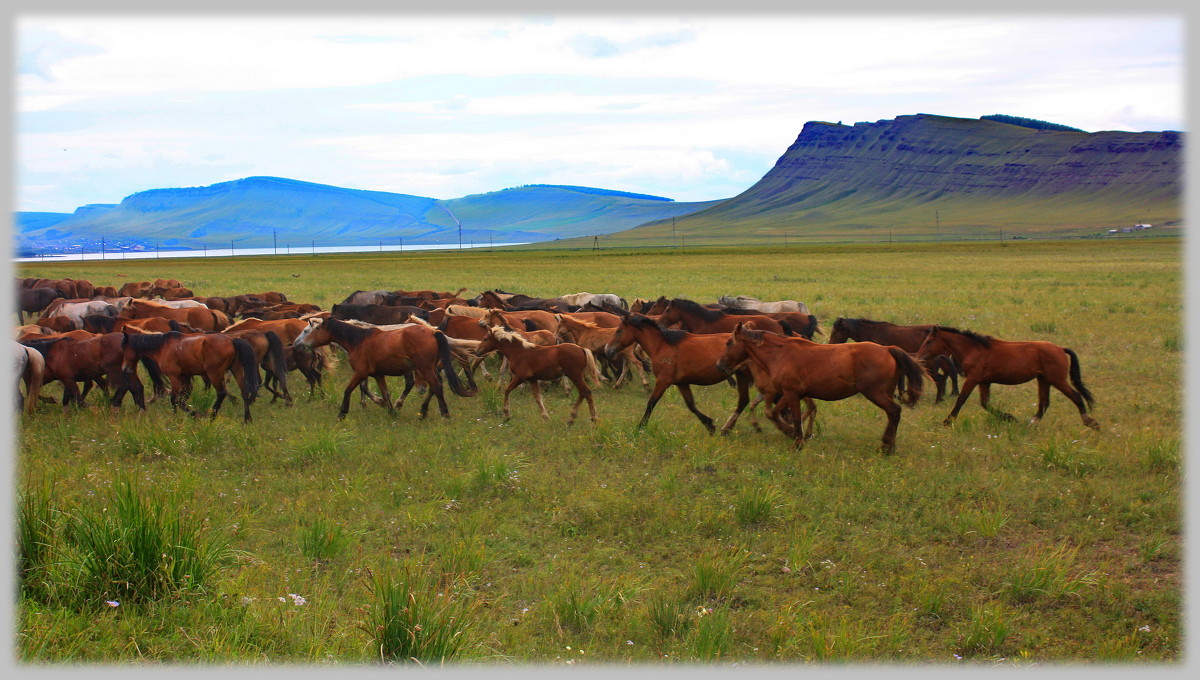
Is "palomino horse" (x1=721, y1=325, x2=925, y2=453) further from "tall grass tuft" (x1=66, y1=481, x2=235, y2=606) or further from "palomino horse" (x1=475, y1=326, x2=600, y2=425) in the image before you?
"tall grass tuft" (x1=66, y1=481, x2=235, y2=606)

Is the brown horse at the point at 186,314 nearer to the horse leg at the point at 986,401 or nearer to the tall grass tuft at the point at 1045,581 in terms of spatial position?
the horse leg at the point at 986,401

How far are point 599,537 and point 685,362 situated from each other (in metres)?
4.22

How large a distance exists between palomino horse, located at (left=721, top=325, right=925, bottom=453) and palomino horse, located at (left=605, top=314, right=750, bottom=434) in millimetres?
697

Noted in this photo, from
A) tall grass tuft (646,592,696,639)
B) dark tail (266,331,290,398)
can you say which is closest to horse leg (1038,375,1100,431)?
tall grass tuft (646,592,696,639)

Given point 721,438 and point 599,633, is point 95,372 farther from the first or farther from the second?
point 599,633

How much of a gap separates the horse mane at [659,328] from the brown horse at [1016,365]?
3.74 meters

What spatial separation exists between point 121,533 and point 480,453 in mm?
4510

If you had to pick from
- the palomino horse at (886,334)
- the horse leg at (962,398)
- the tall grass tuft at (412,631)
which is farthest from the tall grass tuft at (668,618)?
the palomino horse at (886,334)

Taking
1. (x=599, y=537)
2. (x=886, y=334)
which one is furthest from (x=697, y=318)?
(x=599, y=537)

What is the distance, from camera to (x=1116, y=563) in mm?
6434

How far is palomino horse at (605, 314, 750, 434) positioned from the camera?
35.1 feet

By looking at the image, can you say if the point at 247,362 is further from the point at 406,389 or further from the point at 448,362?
the point at 448,362

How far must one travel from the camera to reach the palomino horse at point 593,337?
1425 cm

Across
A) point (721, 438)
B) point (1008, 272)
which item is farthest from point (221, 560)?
point (1008, 272)
